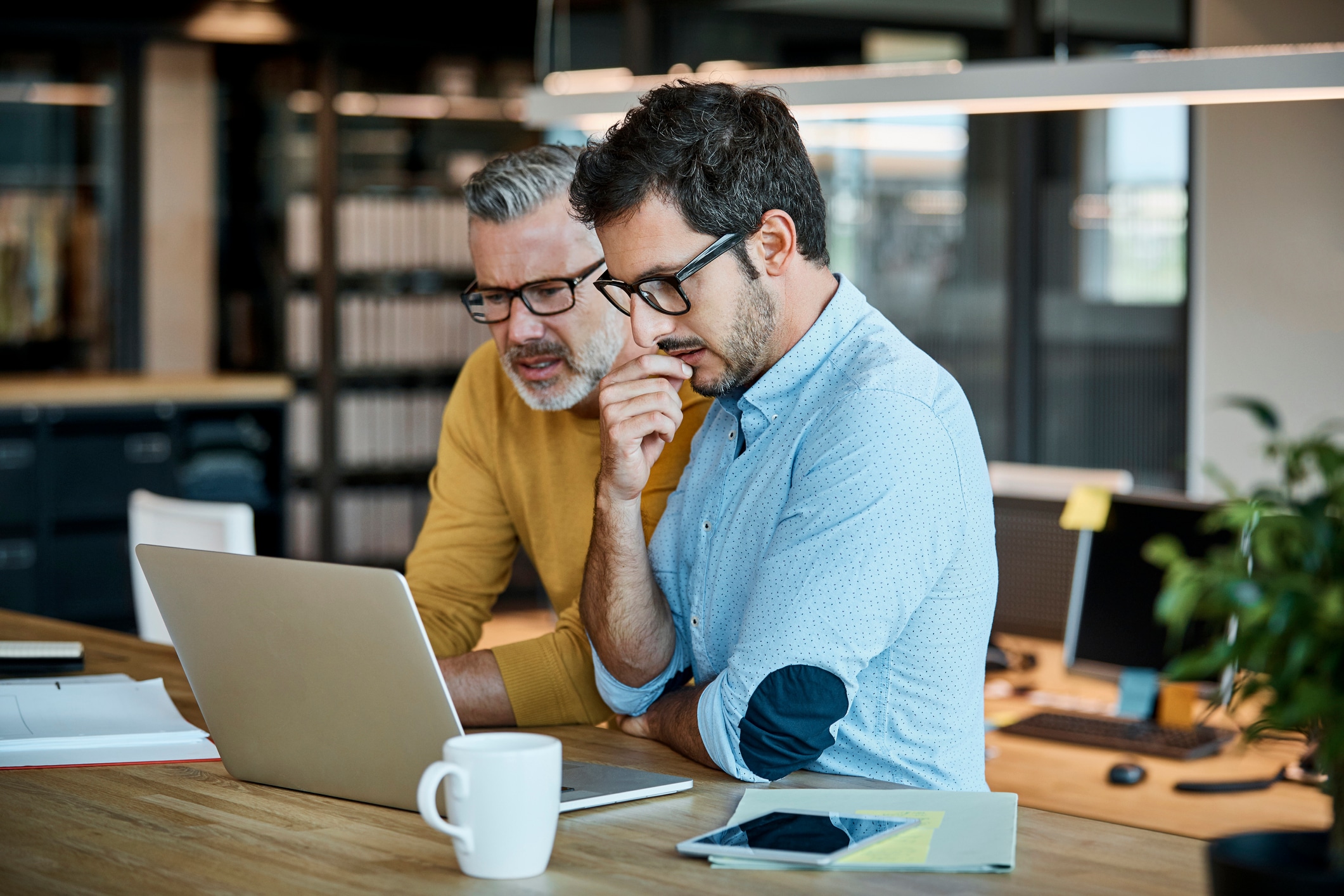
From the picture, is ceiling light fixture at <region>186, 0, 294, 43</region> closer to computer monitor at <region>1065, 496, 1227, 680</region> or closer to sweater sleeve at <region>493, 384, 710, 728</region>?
computer monitor at <region>1065, 496, 1227, 680</region>

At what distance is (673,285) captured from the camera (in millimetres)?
1536

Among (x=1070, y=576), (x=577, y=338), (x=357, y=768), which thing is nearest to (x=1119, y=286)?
(x=1070, y=576)

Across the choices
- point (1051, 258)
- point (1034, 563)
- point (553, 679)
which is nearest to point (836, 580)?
point (553, 679)

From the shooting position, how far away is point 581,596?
5.57 ft

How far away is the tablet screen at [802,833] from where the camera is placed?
1094mm

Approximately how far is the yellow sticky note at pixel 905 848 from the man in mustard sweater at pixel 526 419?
0.67 meters

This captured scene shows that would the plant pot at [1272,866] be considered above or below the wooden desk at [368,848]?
above

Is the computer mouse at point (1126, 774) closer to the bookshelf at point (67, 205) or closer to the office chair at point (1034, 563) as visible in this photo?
the office chair at point (1034, 563)

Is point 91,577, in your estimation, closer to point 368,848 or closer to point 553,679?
point 553,679

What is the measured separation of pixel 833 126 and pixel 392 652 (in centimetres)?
473

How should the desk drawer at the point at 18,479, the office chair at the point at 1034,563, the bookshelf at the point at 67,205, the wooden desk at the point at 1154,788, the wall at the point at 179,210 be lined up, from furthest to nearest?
the wall at the point at 179,210 → the bookshelf at the point at 67,205 → the desk drawer at the point at 18,479 → the office chair at the point at 1034,563 → the wooden desk at the point at 1154,788

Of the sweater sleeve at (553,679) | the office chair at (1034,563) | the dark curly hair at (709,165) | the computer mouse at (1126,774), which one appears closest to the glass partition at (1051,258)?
the office chair at (1034,563)

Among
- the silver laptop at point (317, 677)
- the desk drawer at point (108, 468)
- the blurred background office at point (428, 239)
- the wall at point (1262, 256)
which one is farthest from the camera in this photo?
the desk drawer at point (108, 468)

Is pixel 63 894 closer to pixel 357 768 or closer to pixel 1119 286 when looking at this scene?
pixel 357 768
